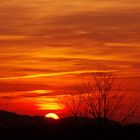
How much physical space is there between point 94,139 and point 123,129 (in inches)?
259

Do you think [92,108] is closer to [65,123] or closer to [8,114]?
[65,123]

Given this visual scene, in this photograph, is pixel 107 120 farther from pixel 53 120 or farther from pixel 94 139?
pixel 53 120

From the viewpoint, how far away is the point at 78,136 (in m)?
40.0

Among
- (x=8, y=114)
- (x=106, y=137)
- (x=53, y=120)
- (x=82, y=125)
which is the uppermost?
(x=8, y=114)

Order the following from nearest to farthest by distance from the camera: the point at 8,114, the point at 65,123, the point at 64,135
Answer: the point at 64,135
the point at 65,123
the point at 8,114

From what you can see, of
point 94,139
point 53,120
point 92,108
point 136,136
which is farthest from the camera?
point 53,120

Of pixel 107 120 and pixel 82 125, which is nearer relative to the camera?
pixel 107 120

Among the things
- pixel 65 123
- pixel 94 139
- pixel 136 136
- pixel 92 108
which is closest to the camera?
pixel 92 108

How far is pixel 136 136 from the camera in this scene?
1563 inches

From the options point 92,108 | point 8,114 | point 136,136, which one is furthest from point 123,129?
point 8,114

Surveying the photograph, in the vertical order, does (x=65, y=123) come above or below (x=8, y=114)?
below

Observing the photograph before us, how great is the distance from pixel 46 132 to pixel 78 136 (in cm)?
584

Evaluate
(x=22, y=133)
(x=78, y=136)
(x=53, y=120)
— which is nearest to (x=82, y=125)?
(x=78, y=136)

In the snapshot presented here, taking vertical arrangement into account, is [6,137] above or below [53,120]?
below
